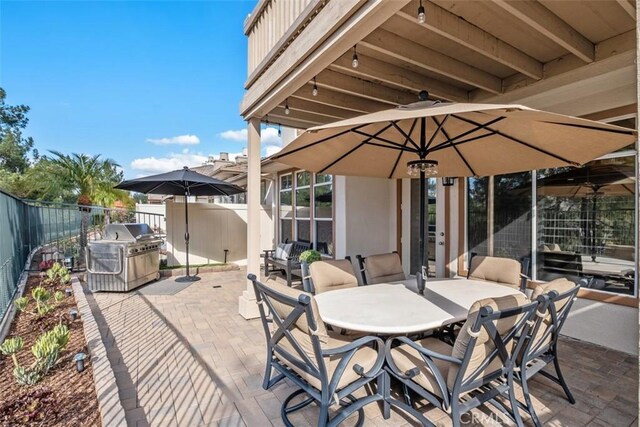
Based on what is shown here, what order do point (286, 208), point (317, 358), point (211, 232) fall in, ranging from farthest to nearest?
point (286, 208) → point (211, 232) → point (317, 358)

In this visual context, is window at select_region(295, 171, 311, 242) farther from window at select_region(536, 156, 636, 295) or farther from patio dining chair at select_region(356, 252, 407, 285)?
window at select_region(536, 156, 636, 295)

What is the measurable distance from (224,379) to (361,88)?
3.63 metres

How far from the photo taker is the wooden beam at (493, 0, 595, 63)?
2.45m

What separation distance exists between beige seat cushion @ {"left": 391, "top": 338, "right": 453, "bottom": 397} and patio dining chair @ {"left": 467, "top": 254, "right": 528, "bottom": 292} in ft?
5.24

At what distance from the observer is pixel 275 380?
8.34ft

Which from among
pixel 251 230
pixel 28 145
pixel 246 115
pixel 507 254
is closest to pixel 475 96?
pixel 507 254

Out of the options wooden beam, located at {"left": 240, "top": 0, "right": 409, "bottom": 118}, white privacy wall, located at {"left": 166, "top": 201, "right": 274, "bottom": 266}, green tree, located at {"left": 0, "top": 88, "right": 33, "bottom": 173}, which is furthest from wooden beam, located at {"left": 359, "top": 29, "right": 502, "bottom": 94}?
green tree, located at {"left": 0, "top": 88, "right": 33, "bottom": 173}

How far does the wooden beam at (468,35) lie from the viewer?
8.43 feet

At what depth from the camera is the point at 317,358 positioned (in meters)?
1.84

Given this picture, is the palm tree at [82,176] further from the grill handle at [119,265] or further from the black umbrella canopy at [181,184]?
the grill handle at [119,265]

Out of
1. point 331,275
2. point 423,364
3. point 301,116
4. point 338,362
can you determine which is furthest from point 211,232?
point 423,364

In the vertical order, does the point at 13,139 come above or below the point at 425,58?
above

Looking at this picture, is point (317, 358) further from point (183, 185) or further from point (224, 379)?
point (183, 185)

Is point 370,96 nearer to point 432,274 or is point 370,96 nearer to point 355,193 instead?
point 355,193
